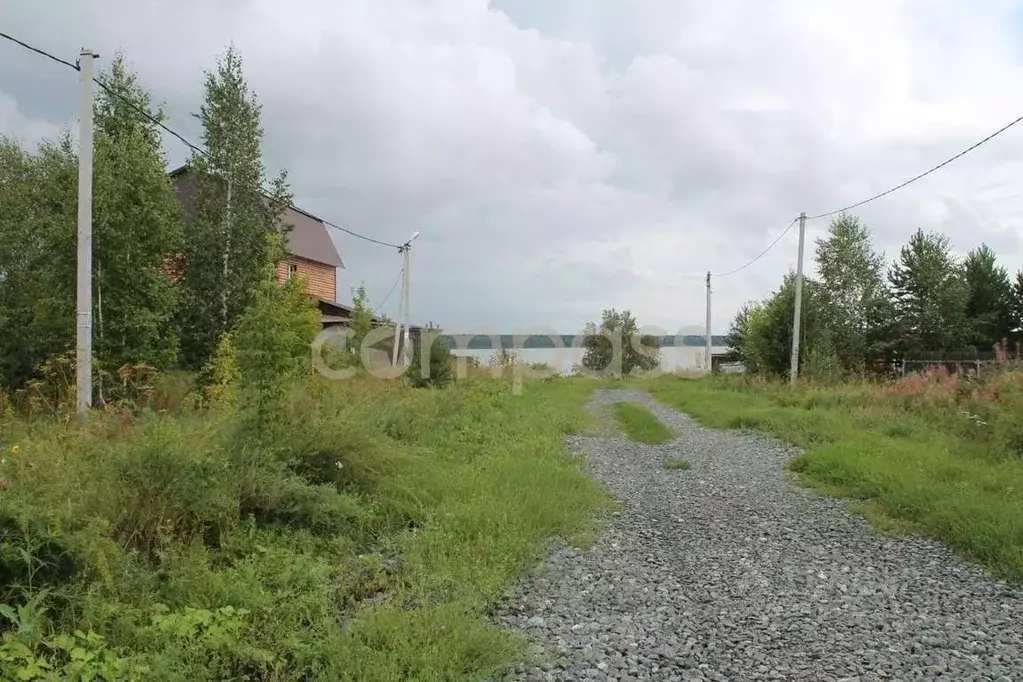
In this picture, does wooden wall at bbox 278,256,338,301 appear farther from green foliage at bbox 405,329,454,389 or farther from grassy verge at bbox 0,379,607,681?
grassy verge at bbox 0,379,607,681

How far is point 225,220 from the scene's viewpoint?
49.5 feet

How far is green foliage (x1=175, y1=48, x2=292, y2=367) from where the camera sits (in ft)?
48.0

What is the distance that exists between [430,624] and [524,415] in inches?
396

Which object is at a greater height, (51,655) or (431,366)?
(431,366)

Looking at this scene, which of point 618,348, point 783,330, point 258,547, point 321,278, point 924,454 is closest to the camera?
point 258,547

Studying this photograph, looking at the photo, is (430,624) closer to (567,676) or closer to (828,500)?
(567,676)

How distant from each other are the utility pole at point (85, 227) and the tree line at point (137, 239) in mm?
887

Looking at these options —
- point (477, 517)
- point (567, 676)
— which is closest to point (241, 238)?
point (477, 517)

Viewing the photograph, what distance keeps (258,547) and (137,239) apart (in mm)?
8226

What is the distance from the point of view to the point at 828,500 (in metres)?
7.01

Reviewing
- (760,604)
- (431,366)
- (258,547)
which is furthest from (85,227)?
(431,366)

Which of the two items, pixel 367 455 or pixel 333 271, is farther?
pixel 333 271

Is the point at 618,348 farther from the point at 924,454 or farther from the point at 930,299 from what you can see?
the point at 924,454

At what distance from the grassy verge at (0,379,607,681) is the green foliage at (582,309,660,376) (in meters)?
35.5
